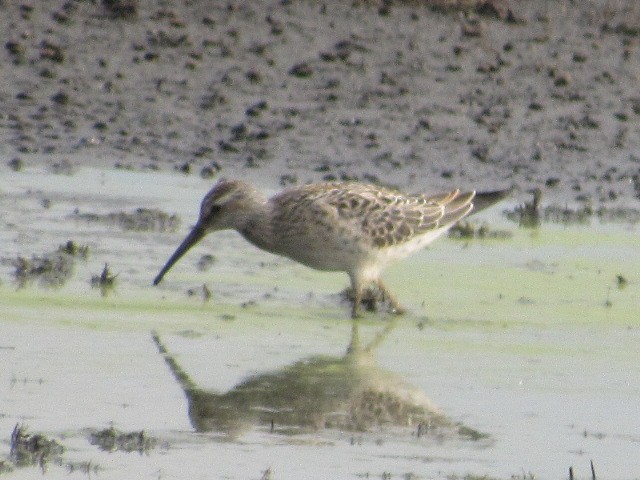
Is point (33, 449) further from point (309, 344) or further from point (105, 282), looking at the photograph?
point (105, 282)

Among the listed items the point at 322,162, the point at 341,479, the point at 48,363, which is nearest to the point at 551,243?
the point at 322,162

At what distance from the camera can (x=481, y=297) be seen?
34.6 feet

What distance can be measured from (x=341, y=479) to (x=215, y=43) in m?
9.13

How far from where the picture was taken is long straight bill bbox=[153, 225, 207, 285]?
1038 centimetres

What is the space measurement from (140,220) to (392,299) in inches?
89.2

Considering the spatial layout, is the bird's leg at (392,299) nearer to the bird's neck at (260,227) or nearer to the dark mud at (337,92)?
the bird's neck at (260,227)

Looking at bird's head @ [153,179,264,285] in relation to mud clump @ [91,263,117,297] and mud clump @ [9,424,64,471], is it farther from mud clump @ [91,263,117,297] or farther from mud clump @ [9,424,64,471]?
mud clump @ [9,424,64,471]

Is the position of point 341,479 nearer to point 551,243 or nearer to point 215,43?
point 551,243

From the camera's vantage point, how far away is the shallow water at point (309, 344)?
7531mm

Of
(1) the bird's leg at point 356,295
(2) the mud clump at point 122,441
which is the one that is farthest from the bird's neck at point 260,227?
(2) the mud clump at point 122,441

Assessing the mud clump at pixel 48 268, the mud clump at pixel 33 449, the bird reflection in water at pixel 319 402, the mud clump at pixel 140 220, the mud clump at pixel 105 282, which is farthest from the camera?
the mud clump at pixel 140 220

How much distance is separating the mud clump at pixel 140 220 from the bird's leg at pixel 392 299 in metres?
1.80

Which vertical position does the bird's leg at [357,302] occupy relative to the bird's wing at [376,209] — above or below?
below

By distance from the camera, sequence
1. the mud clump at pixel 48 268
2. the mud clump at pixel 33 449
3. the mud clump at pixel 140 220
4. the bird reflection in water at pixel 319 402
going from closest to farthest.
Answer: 1. the mud clump at pixel 33 449
2. the bird reflection in water at pixel 319 402
3. the mud clump at pixel 48 268
4. the mud clump at pixel 140 220
